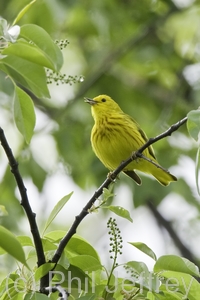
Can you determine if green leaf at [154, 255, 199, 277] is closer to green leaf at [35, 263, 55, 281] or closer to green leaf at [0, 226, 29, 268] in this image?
green leaf at [35, 263, 55, 281]

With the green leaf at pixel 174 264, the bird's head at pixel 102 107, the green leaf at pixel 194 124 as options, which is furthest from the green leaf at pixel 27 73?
the bird's head at pixel 102 107

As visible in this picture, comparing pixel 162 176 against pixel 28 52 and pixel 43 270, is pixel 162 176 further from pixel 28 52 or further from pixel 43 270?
pixel 28 52

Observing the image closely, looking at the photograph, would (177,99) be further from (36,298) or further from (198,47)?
(36,298)

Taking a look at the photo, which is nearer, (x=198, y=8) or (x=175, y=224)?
(x=198, y=8)

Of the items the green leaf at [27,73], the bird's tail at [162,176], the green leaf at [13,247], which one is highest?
the bird's tail at [162,176]

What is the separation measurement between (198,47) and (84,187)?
251 cm

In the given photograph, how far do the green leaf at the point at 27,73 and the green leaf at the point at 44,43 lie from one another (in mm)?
77

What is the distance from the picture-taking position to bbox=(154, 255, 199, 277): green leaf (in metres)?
2.55

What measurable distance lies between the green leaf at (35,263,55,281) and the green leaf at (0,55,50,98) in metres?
0.65

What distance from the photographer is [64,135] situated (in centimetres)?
768

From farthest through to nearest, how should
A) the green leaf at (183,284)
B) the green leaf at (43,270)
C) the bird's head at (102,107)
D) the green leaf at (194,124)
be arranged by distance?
the bird's head at (102,107)
the green leaf at (183,284)
the green leaf at (43,270)
the green leaf at (194,124)

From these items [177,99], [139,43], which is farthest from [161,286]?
[139,43]

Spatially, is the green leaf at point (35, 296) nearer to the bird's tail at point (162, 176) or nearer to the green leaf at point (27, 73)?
the green leaf at point (27, 73)

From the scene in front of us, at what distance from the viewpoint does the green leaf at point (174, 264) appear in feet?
8.38
